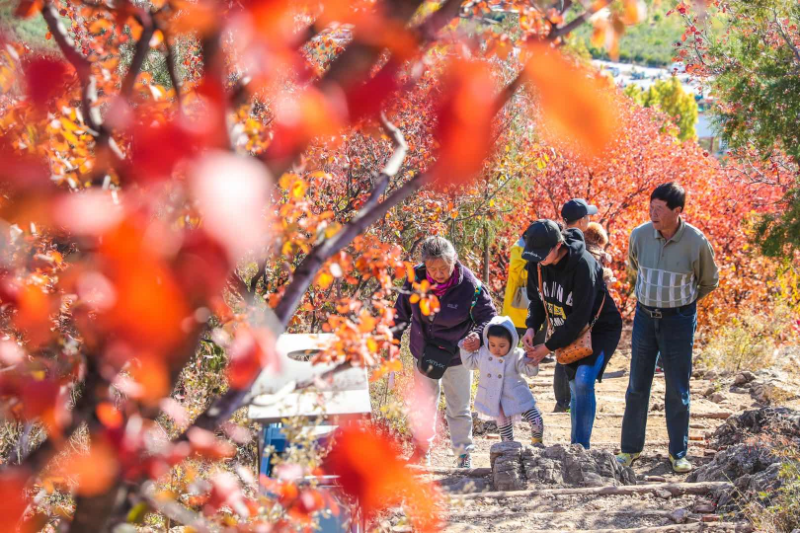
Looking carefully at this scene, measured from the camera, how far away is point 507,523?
3.91m

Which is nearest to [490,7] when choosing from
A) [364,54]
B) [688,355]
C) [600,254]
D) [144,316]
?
[364,54]

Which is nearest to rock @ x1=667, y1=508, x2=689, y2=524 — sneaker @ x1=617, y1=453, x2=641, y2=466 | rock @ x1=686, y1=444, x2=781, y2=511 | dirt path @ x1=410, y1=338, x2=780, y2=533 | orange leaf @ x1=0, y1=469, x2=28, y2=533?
dirt path @ x1=410, y1=338, x2=780, y2=533

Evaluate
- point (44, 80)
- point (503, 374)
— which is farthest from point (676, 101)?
point (44, 80)

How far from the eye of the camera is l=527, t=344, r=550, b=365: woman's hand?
4.80m

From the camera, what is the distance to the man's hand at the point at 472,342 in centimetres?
473

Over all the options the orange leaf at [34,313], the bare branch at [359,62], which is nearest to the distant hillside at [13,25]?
the orange leaf at [34,313]

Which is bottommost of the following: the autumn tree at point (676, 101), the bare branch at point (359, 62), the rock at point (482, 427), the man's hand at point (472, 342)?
the rock at point (482, 427)

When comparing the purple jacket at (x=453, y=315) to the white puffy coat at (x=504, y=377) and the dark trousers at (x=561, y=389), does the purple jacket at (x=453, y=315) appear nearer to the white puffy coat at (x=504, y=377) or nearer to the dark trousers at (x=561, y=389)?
the white puffy coat at (x=504, y=377)

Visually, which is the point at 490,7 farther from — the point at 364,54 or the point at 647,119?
the point at 647,119

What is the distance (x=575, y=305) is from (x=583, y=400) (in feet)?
2.04

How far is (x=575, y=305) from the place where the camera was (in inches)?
187

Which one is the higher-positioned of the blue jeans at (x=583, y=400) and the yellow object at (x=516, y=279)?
the yellow object at (x=516, y=279)

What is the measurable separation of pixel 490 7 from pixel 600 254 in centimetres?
347

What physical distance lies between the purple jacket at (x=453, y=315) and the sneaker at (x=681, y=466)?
4.80ft
